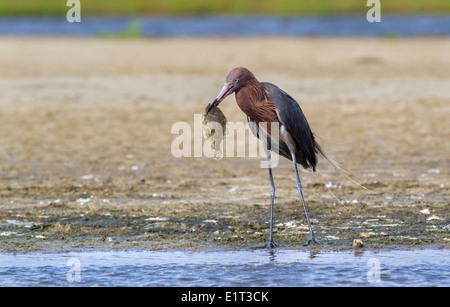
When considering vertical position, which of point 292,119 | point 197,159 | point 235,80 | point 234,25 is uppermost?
point 234,25

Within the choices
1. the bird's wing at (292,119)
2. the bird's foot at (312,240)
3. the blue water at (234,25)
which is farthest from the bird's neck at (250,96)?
the blue water at (234,25)

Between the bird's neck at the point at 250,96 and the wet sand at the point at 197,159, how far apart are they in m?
1.06

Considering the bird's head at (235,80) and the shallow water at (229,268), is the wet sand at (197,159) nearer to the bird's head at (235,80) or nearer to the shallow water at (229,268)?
the shallow water at (229,268)

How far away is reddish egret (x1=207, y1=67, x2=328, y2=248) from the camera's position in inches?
240

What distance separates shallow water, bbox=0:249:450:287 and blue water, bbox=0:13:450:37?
1538cm

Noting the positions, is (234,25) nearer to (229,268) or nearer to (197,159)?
(197,159)

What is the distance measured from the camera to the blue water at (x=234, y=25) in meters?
22.2

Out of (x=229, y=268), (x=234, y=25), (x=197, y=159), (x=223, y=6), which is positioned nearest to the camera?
(x=229, y=268)

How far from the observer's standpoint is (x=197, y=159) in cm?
929

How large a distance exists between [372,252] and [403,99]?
21.7 ft

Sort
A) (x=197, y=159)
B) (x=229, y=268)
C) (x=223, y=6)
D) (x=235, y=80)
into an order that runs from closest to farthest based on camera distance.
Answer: (x=229, y=268), (x=235, y=80), (x=197, y=159), (x=223, y=6)

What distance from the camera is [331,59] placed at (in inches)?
652

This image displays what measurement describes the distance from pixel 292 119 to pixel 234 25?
18.9 meters

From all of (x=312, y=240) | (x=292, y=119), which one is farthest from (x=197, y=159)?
(x=312, y=240)
